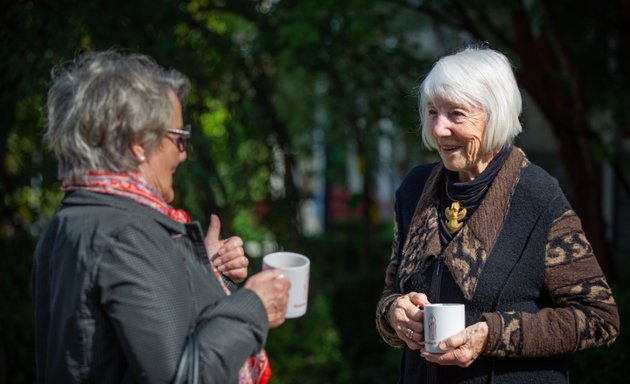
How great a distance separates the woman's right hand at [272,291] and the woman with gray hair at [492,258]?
1.40 ft

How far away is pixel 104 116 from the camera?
1.94 meters

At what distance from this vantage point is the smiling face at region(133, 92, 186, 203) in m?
2.02

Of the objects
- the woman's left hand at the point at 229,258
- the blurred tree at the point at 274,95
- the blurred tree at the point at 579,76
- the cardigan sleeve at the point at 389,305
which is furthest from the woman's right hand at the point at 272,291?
the blurred tree at the point at 579,76

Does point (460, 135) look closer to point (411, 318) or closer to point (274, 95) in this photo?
point (411, 318)

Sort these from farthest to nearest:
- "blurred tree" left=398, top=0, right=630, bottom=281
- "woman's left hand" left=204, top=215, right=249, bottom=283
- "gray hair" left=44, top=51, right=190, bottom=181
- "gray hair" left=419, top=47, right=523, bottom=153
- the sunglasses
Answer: "blurred tree" left=398, top=0, right=630, bottom=281 < "woman's left hand" left=204, top=215, right=249, bottom=283 < "gray hair" left=419, top=47, right=523, bottom=153 < the sunglasses < "gray hair" left=44, top=51, right=190, bottom=181

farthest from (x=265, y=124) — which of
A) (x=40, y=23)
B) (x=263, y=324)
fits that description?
(x=263, y=324)

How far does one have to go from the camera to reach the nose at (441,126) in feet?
7.73

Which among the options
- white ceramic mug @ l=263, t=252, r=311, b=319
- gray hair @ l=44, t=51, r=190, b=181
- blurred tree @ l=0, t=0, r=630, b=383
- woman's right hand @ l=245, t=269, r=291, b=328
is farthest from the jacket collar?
blurred tree @ l=0, t=0, r=630, b=383

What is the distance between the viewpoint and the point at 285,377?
6496mm

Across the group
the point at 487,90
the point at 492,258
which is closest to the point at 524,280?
the point at 492,258

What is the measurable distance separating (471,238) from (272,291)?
25.4 inches

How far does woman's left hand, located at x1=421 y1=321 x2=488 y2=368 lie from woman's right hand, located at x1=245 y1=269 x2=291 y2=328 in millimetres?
448

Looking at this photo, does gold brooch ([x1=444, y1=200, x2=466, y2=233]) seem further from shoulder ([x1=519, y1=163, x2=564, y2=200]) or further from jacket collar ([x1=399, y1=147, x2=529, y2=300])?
shoulder ([x1=519, y1=163, x2=564, y2=200])

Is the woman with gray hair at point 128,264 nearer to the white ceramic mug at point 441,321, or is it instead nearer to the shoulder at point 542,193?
the white ceramic mug at point 441,321
